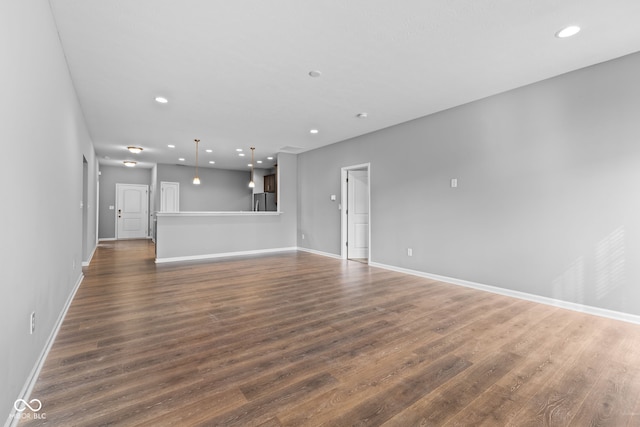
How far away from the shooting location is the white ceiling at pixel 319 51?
234 centimetres

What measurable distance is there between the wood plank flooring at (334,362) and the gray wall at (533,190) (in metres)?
0.51

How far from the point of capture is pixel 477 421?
1555 mm

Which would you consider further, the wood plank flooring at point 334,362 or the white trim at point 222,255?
the white trim at point 222,255

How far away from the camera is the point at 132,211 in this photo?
10.5m

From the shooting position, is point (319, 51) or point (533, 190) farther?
→ point (533, 190)

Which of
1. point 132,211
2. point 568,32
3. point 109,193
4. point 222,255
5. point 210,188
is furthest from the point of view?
point 210,188

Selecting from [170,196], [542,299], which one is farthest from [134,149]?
[542,299]

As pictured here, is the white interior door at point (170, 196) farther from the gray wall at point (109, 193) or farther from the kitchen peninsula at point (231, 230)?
the kitchen peninsula at point (231, 230)

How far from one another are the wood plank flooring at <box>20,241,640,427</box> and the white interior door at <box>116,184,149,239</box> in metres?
7.75

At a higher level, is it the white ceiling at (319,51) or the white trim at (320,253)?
the white ceiling at (319,51)

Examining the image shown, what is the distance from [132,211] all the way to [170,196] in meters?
1.85

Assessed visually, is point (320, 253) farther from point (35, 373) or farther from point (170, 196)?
point (170, 196)

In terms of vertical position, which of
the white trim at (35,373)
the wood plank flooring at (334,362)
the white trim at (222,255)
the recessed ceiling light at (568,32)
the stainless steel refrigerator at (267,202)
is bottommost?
the wood plank flooring at (334,362)

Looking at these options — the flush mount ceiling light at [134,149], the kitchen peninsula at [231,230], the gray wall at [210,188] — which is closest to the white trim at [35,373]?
the kitchen peninsula at [231,230]
